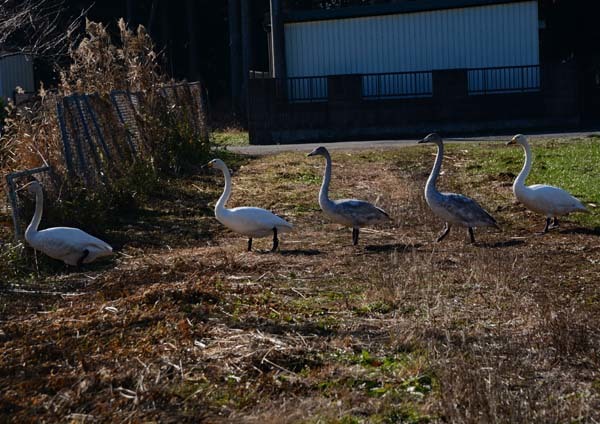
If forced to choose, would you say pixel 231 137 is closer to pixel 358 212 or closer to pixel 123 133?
pixel 123 133

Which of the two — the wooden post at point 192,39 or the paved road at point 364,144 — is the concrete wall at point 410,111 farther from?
the wooden post at point 192,39

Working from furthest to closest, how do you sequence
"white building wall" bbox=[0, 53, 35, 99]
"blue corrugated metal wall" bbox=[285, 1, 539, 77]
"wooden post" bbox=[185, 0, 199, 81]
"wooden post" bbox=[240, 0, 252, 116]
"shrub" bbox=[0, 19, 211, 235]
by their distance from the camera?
"wooden post" bbox=[185, 0, 199, 81]
"white building wall" bbox=[0, 53, 35, 99]
"wooden post" bbox=[240, 0, 252, 116]
"blue corrugated metal wall" bbox=[285, 1, 539, 77]
"shrub" bbox=[0, 19, 211, 235]

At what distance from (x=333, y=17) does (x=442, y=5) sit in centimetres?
322

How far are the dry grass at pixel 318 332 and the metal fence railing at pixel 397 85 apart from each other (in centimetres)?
1709

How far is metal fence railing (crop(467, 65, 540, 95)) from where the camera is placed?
96.7 ft

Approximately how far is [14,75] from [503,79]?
20.3m

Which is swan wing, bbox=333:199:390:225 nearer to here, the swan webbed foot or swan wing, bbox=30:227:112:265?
the swan webbed foot

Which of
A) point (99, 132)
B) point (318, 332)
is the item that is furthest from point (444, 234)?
point (99, 132)

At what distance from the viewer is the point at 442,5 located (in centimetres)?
3042

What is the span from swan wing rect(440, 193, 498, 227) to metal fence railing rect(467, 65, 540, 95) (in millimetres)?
17513

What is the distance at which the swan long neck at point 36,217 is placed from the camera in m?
11.7

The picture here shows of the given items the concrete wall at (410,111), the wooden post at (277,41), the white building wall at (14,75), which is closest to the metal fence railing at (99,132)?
the concrete wall at (410,111)

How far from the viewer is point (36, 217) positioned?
11.9 m

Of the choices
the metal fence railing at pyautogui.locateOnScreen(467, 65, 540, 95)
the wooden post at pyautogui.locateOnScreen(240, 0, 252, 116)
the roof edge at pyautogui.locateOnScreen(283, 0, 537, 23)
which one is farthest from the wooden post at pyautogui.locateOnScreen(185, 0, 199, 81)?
the metal fence railing at pyautogui.locateOnScreen(467, 65, 540, 95)
